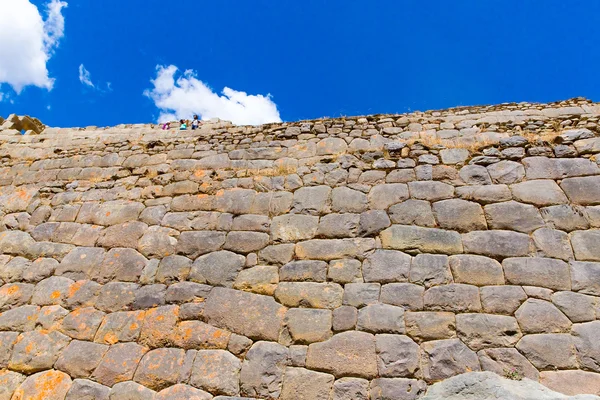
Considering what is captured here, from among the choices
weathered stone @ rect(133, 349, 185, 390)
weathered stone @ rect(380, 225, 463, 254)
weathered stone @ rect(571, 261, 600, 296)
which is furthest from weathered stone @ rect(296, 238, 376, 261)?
weathered stone @ rect(571, 261, 600, 296)

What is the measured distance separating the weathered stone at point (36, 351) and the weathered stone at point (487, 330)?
3.35m

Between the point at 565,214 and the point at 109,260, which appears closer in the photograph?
the point at 565,214

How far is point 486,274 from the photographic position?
3.19 meters

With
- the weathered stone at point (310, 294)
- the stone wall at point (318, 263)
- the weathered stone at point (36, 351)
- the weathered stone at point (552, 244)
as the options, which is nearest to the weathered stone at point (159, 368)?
the stone wall at point (318, 263)

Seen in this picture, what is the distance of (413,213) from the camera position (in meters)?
3.74

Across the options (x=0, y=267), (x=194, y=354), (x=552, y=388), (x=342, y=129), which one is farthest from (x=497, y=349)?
(x=0, y=267)

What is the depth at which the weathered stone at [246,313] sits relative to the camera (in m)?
3.20

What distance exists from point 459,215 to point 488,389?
1571 millimetres

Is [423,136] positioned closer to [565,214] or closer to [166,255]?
[565,214]

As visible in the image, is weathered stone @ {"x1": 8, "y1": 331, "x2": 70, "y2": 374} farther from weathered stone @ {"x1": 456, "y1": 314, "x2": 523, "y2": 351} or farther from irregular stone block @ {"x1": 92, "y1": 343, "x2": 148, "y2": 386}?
weathered stone @ {"x1": 456, "y1": 314, "x2": 523, "y2": 351}

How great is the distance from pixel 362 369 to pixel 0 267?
3.94 meters

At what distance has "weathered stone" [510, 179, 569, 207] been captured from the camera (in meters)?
3.59

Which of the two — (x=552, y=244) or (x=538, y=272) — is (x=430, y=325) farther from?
(x=552, y=244)

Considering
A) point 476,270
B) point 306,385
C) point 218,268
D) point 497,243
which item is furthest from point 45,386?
point 497,243
